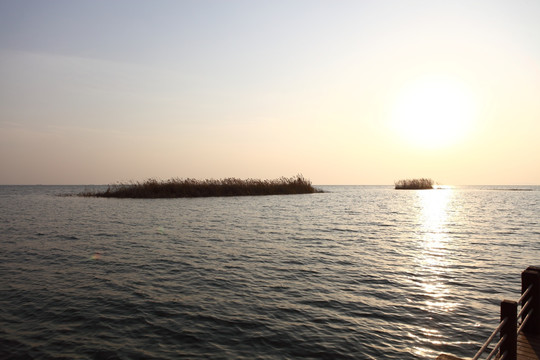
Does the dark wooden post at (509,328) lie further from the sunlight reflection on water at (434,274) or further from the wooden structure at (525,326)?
the sunlight reflection on water at (434,274)

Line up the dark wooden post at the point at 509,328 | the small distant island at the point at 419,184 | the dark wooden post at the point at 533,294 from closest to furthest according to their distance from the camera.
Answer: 1. the dark wooden post at the point at 509,328
2. the dark wooden post at the point at 533,294
3. the small distant island at the point at 419,184

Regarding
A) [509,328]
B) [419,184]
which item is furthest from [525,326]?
[419,184]

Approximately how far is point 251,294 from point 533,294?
6.51 m

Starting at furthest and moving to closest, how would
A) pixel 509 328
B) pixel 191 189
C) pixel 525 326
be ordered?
1. pixel 191 189
2. pixel 525 326
3. pixel 509 328

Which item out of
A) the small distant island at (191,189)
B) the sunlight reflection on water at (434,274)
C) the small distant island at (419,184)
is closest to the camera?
the sunlight reflection on water at (434,274)

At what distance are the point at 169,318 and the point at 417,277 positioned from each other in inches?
331

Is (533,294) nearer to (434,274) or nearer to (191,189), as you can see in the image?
(434,274)

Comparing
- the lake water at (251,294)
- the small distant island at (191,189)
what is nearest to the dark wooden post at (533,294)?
the lake water at (251,294)

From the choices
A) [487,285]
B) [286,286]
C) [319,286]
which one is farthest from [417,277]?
[286,286]

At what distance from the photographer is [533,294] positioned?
6.02m

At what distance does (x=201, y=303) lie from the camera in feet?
29.6

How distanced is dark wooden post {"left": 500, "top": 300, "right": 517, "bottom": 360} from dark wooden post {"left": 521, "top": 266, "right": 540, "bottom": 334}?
173 centimetres

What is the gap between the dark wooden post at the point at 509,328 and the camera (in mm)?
4539

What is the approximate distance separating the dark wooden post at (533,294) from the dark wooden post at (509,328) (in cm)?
173
